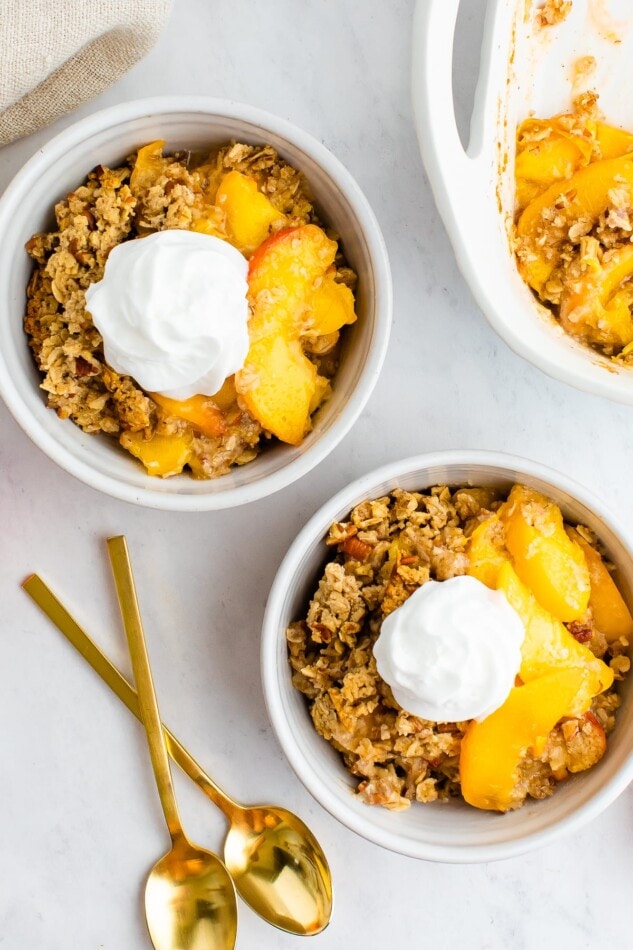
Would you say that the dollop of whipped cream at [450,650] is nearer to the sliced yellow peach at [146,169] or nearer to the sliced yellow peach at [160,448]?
the sliced yellow peach at [160,448]

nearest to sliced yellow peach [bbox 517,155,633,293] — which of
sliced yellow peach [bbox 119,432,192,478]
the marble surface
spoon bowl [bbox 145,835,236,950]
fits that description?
the marble surface

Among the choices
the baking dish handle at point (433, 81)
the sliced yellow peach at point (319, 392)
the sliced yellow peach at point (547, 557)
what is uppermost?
the baking dish handle at point (433, 81)

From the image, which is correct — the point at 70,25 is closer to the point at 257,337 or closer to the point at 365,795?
the point at 257,337

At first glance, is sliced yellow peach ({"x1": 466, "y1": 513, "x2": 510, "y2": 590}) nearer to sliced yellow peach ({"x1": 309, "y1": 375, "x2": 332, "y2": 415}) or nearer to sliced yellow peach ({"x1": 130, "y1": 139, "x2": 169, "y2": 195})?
sliced yellow peach ({"x1": 309, "y1": 375, "x2": 332, "y2": 415})

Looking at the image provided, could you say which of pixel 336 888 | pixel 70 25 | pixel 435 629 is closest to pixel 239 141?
pixel 70 25

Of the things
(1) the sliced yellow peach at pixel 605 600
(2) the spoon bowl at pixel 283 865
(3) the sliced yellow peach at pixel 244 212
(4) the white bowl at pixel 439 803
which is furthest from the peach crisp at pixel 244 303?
(2) the spoon bowl at pixel 283 865

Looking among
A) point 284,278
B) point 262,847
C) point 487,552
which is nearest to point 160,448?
point 284,278
